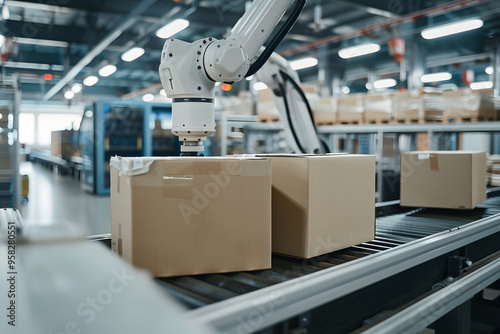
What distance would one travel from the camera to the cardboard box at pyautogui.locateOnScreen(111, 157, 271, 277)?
1.28 metres

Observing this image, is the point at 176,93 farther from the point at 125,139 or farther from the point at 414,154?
the point at 125,139

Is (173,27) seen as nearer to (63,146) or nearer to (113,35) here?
(113,35)

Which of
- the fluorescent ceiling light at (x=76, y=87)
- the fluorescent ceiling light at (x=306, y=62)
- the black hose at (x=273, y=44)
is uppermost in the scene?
the fluorescent ceiling light at (x=76, y=87)

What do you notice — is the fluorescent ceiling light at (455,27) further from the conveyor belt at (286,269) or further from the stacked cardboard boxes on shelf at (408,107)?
the conveyor belt at (286,269)

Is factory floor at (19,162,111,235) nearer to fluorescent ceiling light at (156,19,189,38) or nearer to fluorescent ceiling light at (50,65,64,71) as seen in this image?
fluorescent ceiling light at (156,19,189,38)

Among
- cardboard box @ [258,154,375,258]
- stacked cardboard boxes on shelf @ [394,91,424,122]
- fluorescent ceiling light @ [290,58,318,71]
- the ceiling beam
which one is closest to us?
cardboard box @ [258,154,375,258]

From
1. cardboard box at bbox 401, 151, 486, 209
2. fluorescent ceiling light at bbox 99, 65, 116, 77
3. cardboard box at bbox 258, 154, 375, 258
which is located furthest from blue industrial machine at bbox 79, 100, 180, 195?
cardboard box at bbox 258, 154, 375, 258

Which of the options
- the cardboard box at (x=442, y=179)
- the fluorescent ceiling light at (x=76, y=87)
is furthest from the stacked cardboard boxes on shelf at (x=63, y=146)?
the cardboard box at (x=442, y=179)

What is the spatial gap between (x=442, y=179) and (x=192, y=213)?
1908 millimetres

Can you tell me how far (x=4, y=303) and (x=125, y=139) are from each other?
7.72 m

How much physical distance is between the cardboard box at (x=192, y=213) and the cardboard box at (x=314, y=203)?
0.15m

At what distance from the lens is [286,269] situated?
146cm

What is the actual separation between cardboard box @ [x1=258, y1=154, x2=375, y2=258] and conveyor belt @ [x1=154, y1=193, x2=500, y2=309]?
0.15 ft

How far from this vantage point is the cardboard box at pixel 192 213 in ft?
4.20
